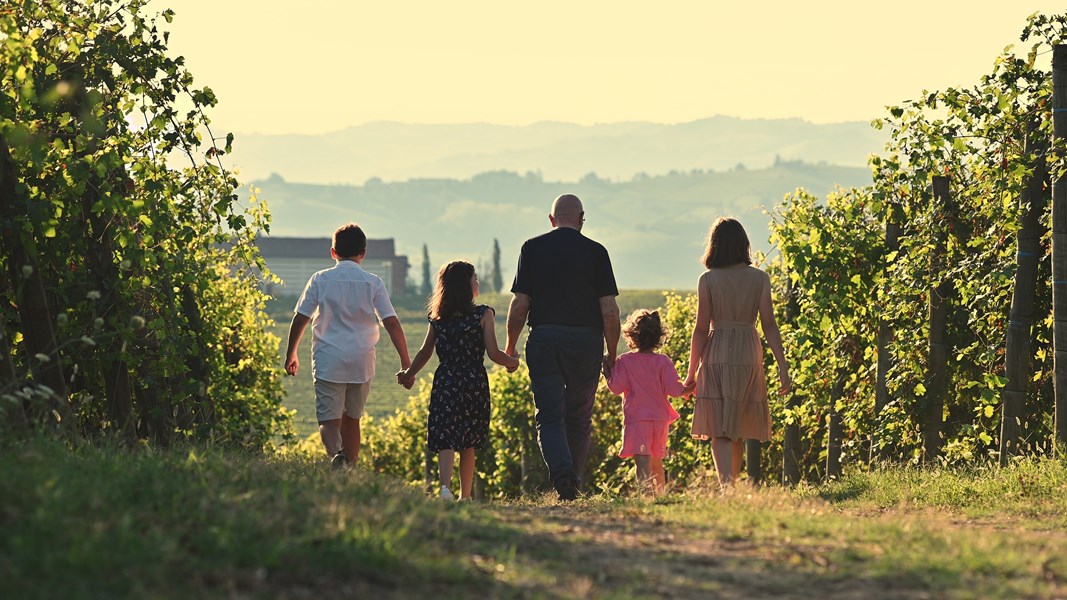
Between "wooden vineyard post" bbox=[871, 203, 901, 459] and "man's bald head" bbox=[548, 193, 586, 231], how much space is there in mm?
3728

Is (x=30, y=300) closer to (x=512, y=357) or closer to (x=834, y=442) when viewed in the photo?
(x=512, y=357)

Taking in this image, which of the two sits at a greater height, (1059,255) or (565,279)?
(1059,255)

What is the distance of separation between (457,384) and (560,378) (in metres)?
0.76

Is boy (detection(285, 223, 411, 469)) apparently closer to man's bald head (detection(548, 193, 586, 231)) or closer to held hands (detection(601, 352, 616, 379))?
man's bald head (detection(548, 193, 586, 231))

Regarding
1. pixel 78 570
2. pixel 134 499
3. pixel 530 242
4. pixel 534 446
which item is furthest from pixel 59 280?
pixel 534 446

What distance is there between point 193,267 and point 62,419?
2102 millimetres

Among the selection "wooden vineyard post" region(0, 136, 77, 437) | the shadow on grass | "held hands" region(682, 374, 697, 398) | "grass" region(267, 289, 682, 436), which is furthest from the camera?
"grass" region(267, 289, 682, 436)

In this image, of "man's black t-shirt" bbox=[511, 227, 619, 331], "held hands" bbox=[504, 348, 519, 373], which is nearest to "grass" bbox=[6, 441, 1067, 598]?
"held hands" bbox=[504, 348, 519, 373]

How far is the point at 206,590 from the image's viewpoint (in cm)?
456

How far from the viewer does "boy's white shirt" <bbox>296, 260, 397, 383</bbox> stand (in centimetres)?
922

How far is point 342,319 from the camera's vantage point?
9.26 metres

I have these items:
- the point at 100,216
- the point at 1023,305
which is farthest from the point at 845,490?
the point at 100,216

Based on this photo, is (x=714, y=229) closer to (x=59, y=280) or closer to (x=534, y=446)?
(x=59, y=280)

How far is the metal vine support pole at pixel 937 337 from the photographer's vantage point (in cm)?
1092
